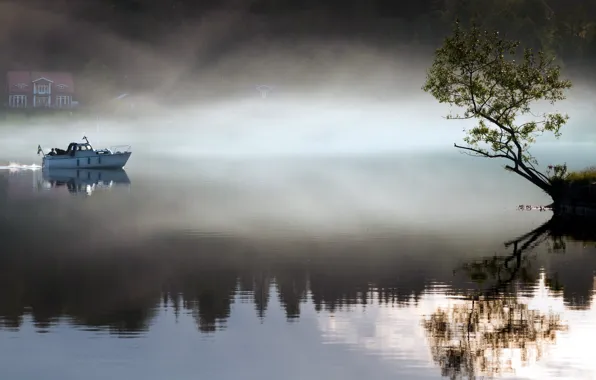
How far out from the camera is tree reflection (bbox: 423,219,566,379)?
26266 mm

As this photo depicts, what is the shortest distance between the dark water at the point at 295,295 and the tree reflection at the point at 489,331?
0.07 metres

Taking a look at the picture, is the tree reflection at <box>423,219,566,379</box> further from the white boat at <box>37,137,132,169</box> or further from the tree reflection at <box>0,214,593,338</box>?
the white boat at <box>37,137,132,169</box>

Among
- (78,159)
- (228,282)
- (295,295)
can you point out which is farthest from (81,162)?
(295,295)

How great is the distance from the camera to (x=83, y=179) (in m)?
138

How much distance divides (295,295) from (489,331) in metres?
8.53

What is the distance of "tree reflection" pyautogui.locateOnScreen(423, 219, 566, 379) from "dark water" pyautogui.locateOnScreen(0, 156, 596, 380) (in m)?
0.07

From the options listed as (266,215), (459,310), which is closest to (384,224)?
(266,215)

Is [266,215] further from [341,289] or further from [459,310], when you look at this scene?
[459,310]

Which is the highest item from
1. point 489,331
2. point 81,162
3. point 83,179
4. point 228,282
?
point 81,162

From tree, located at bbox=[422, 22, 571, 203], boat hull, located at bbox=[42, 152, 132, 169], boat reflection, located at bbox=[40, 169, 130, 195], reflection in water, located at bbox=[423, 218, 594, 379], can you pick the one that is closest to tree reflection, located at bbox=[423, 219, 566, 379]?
reflection in water, located at bbox=[423, 218, 594, 379]

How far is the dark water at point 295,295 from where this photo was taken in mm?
26562

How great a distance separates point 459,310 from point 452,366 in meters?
7.93

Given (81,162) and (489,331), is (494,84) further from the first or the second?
(81,162)

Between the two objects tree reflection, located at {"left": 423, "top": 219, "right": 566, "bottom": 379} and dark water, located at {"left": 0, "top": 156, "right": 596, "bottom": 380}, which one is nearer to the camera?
tree reflection, located at {"left": 423, "top": 219, "right": 566, "bottom": 379}
